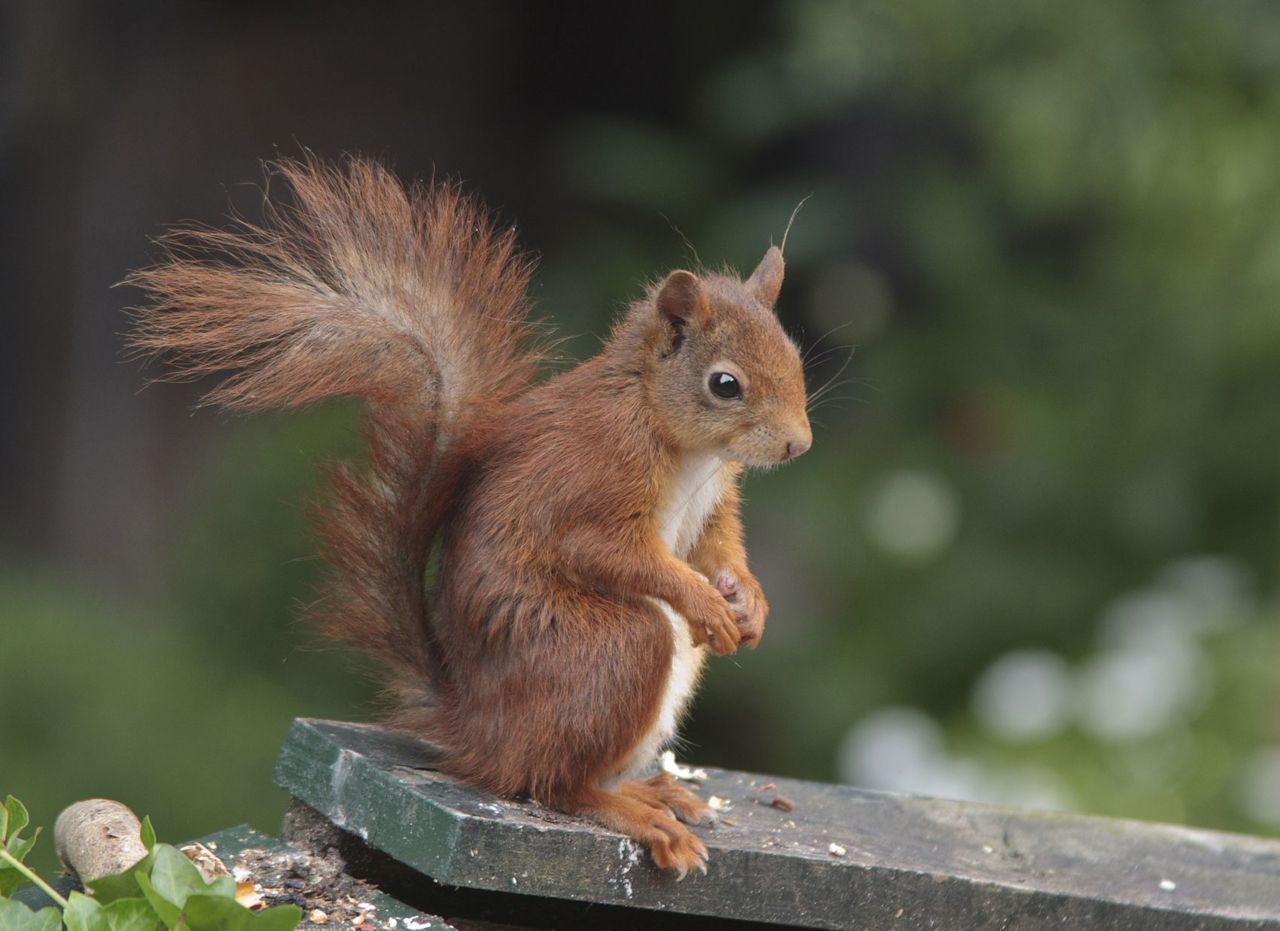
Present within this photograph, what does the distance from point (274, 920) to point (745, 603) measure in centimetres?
69

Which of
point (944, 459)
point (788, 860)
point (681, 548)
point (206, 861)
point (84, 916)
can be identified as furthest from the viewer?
point (944, 459)

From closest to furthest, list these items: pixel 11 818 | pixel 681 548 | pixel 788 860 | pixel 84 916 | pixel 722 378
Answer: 1. pixel 84 916
2. pixel 11 818
3. pixel 788 860
4. pixel 722 378
5. pixel 681 548

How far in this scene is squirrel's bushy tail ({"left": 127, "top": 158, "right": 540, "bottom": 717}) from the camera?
69.2 inches

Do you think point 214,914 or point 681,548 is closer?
point 214,914

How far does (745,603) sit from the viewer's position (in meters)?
1.88

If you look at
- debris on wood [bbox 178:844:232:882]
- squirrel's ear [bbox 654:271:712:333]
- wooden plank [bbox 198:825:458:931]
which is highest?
squirrel's ear [bbox 654:271:712:333]

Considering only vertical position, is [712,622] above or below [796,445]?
below

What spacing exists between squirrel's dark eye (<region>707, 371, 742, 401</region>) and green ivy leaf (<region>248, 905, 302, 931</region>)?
2.40 ft

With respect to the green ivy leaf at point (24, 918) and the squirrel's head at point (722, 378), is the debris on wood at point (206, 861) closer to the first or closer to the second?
the green ivy leaf at point (24, 918)

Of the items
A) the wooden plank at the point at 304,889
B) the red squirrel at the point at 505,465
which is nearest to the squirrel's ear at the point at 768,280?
the red squirrel at the point at 505,465

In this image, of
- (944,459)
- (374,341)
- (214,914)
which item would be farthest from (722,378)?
(944,459)

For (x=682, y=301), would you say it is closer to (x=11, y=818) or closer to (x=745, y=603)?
(x=745, y=603)

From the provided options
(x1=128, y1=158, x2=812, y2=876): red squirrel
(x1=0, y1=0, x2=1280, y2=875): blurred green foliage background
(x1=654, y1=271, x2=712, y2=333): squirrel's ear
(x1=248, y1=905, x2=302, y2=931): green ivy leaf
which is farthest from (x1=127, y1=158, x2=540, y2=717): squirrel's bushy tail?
(x1=0, y1=0, x2=1280, y2=875): blurred green foliage background

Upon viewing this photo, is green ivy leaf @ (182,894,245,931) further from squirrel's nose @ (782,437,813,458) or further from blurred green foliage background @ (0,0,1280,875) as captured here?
blurred green foliage background @ (0,0,1280,875)
